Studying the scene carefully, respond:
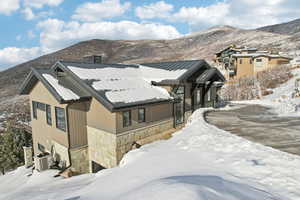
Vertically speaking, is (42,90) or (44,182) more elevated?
(42,90)

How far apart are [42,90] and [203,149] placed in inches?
437

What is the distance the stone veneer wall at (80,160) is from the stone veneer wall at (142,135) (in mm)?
2831

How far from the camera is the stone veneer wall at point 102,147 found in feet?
31.1

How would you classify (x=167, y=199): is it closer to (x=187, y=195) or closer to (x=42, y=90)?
(x=187, y=195)

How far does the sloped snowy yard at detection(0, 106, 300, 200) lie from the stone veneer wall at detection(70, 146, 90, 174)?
179 centimetres

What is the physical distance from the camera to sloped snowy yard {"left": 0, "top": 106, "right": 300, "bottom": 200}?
3695mm

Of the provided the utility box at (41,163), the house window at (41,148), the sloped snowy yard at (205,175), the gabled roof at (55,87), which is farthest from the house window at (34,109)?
the sloped snowy yard at (205,175)

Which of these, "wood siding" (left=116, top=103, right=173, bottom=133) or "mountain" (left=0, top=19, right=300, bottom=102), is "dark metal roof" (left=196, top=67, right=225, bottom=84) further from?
"mountain" (left=0, top=19, right=300, bottom=102)

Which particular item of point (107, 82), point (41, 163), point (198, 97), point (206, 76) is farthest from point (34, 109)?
point (206, 76)

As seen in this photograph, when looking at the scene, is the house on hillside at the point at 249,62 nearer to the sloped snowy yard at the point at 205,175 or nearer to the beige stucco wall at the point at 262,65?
the beige stucco wall at the point at 262,65

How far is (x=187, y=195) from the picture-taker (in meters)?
3.13

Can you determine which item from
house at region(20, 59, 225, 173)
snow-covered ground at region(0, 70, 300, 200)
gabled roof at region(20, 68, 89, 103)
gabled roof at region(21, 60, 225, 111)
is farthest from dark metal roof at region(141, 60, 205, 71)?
gabled roof at region(20, 68, 89, 103)

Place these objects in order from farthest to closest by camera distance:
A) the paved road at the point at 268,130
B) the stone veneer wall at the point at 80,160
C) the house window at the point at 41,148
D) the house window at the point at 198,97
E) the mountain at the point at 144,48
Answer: the mountain at the point at 144,48 → the house window at the point at 198,97 → the house window at the point at 41,148 → the stone veneer wall at the point at 80,160 → the paved road at the point at 268,130

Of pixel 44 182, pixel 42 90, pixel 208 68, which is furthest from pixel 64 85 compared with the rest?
pixel 208 68
